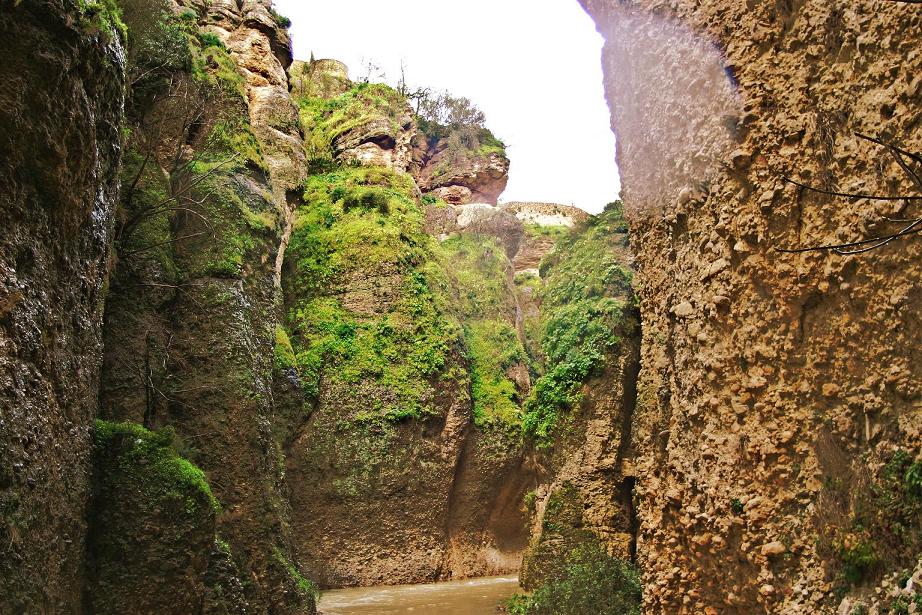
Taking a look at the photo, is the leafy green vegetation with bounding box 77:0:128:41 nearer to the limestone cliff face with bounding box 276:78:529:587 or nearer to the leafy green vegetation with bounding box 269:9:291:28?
the limestone cliff face with bounding box 276:78:529:587

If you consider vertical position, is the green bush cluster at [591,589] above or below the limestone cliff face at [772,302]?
below

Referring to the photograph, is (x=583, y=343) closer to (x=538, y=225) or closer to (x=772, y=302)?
(x=772, y=302)

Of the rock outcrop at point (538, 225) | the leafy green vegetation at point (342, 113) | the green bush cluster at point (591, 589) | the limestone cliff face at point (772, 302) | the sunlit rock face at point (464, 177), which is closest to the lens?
the limestone cliff face at point (772, 302)

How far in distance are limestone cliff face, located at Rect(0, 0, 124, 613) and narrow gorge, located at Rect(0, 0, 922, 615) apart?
0.11ft

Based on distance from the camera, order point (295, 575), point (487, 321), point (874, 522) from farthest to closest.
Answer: point (487, 321) → point (295, 575) → point (874, 522)

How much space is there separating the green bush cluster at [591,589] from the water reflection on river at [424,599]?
3271 mm

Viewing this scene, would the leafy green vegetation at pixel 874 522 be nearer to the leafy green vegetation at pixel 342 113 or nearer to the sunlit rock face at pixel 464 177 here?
the leafy green vegetation at pixel 342 113

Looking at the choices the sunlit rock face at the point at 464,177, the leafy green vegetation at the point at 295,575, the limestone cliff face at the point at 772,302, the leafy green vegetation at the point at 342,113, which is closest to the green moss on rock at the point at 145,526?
the leafy green vegetation at the point at 295,575

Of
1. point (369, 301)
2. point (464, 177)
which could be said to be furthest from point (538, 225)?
point (369, 301)

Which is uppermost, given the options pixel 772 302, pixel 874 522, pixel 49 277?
pixel 49 277

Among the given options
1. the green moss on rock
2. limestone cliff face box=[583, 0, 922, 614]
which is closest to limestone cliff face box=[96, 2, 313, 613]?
the green moss on rock

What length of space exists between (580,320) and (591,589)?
510 centimetres

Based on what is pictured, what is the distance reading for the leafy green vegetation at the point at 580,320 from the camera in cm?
1384

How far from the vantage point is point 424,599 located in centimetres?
1673
